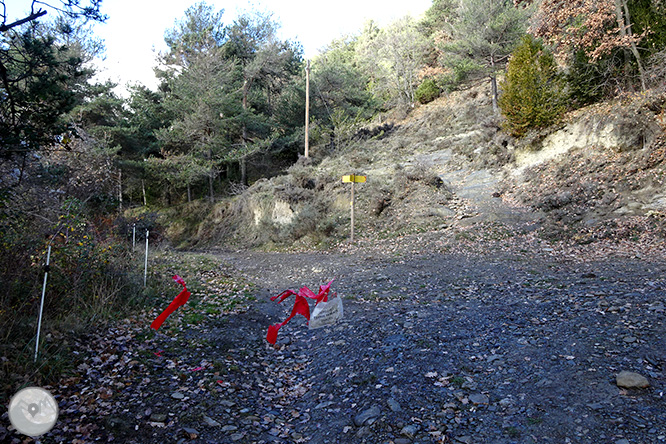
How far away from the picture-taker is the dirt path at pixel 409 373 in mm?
3068

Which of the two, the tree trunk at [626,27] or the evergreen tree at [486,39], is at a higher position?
the evergreen tree at [486,39]

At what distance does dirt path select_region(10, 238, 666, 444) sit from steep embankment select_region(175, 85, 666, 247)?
4501mm

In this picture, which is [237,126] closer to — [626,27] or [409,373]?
[626,27]

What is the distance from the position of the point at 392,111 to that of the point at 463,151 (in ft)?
49.4

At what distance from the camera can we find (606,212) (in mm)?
10445

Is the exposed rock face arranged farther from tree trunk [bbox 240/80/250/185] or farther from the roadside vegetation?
tree trunk [bbox 240/80/250/185]

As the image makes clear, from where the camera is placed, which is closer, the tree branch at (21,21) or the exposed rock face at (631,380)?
the exposed rock face at (631,380)

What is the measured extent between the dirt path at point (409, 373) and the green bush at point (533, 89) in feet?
32.4

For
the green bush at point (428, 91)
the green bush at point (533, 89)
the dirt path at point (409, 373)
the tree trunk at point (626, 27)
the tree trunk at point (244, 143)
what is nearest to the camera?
the dirt path at point (409, 373)

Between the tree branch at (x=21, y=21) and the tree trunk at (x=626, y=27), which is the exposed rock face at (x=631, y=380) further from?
the tree trunk at (x=626, y=27)

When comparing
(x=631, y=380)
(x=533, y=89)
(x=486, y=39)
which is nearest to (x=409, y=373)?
(x=631, y=380)

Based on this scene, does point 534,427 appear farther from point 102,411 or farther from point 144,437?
point 102,411

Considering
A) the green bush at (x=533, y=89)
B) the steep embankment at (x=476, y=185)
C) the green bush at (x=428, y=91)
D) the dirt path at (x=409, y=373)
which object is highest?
the green bush at (x=428, y=91)

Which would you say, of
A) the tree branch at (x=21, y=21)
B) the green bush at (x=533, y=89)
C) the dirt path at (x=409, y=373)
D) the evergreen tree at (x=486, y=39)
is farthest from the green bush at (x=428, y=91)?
the tree branch at (x=21, y=21)
